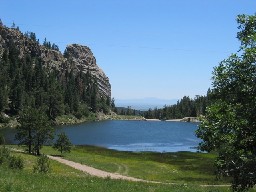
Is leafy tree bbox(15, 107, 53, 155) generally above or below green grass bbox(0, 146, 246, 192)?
above

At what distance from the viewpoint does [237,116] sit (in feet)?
57.1

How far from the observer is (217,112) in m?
20.6

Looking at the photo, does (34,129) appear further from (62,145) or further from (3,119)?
(3,119)

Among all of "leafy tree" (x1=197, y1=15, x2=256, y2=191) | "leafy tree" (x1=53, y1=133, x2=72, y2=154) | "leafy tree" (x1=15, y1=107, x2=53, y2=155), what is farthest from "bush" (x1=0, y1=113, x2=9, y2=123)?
"leafy tree" (x1=197, y1=15, x2=256, y2=191)

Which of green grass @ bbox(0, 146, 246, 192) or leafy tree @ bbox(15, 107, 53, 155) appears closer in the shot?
green grass @ bbox(0, 146, 246, 192)

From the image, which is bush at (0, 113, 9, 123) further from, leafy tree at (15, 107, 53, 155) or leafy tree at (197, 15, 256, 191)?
leafy tree at (197, 15, 256, 191)

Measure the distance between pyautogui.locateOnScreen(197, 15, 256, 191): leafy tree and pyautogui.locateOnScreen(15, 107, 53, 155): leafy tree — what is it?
198ft

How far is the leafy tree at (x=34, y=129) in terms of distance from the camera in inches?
3073

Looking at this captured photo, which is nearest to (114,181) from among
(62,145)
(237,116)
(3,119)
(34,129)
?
(237,116)

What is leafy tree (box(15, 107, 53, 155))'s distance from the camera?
78.1 meters

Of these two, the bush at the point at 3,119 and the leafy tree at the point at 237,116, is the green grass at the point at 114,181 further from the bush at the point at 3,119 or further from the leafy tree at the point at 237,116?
the bush at the point at 3,119

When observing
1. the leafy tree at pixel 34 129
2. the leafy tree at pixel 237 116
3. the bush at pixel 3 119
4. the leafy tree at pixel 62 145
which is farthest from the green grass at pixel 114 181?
the bush at pixel 3 119

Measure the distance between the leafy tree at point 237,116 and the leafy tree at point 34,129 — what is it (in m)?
60.2

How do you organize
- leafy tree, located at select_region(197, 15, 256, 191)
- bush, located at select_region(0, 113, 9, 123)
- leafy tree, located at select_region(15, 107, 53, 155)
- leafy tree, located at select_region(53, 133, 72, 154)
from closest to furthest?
leafy tree, located at select_region(197, 15, 256, 191) < leafy tree, located at select_region(15, 107, 53, 155) < leafy tree, located at select_region(53, 133, 72, 154) < bush, located at select_region(0, 113, 9, 123)
